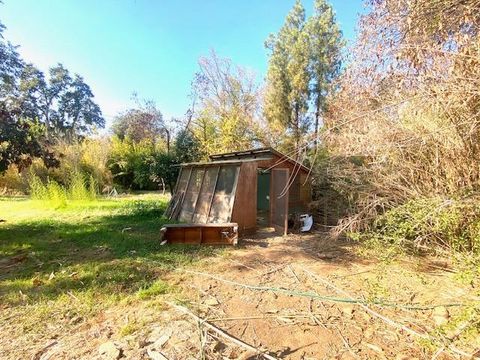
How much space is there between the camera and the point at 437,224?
148 inches

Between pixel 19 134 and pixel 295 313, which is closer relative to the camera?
pixel 295 313

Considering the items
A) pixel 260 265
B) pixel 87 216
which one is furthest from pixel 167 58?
pixel 260 265

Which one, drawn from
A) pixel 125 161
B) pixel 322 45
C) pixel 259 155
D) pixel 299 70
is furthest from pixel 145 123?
pixel 259 155

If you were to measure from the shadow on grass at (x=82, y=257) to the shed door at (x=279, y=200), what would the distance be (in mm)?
2432

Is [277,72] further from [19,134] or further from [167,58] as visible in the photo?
[19,134]

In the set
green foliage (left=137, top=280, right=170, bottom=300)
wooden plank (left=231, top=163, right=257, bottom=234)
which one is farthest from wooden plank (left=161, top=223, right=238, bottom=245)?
green foliage (left=137, top=280, right=170, bottom=300)

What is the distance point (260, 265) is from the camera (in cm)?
478

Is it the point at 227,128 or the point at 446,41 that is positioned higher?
the point at 227,128

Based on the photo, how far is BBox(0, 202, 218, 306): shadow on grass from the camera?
12.4 feet

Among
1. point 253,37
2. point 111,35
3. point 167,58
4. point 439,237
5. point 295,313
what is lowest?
point 295,313

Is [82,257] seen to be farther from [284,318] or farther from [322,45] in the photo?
[322,45]

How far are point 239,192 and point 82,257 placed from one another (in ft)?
11.8

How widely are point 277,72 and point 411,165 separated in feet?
35.4

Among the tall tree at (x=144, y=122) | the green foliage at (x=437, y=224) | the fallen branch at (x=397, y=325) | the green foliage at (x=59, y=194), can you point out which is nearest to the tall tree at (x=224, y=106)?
the green foliage at (x=59, y=194)
